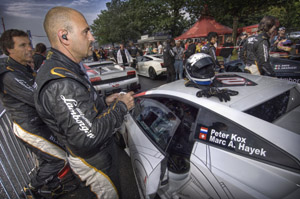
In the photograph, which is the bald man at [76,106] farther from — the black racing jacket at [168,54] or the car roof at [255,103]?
the black racing jacket at [168,54]

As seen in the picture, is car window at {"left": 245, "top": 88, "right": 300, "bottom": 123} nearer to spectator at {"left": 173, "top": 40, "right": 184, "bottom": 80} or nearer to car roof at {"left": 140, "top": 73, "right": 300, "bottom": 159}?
car roof at {"left": 140, "top": 73, "right": 300, "bottom": 159}

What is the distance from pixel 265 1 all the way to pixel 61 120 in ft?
63.5

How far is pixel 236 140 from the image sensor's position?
1.16 metres

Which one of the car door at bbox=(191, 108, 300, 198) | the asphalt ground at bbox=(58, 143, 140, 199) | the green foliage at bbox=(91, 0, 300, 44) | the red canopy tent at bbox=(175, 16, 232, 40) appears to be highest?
the green foliage at bbox=(91, 0, 300, 44)

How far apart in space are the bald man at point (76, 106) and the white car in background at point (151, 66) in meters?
6.16

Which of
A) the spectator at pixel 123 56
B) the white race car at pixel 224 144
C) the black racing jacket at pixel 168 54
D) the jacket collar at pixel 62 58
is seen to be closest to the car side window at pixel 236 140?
the white race car at pixel 224 144

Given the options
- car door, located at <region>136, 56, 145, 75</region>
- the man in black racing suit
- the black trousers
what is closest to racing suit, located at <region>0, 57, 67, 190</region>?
the man in black racing suit

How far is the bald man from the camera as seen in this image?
2.86ft

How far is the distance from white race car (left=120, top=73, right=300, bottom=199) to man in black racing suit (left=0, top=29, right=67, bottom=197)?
96cm

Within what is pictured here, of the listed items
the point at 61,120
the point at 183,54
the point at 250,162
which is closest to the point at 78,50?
the point at 61,120

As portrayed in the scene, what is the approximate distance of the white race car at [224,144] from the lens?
3.36ft

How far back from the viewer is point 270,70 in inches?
116

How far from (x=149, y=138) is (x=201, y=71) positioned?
43.2 inches

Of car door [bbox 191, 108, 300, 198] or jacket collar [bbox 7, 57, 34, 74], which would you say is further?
jacket collar [bbox 7, 57, 34, 74]
